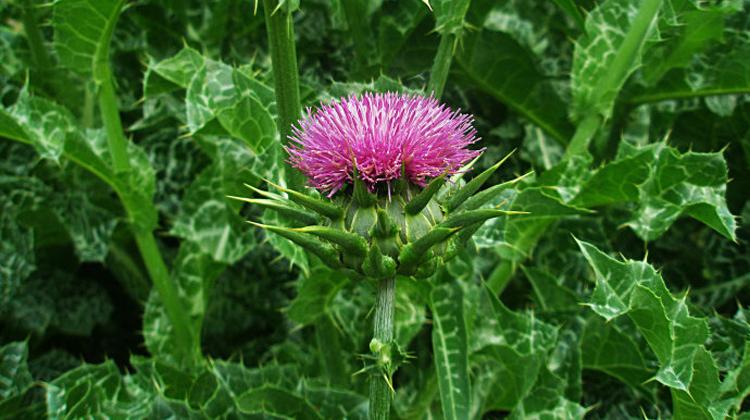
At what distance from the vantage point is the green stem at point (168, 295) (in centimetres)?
189

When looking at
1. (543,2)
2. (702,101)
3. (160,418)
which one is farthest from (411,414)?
(543,2)

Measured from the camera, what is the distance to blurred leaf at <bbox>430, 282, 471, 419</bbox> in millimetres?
1535

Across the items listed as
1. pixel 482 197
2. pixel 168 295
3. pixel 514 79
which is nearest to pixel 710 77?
pixel 514 79

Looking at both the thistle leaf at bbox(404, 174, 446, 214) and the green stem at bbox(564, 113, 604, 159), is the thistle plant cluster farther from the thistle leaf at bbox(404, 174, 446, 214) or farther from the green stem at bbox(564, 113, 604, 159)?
the green stem at bbox(564, 113, 604, 159)

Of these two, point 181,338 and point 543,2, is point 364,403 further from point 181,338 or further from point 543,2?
point 543,2

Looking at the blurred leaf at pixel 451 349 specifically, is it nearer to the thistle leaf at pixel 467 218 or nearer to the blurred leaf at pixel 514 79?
the thistle leaf at pixel 467 218

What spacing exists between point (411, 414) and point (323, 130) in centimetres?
84

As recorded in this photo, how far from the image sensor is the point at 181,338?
1931 millimetres

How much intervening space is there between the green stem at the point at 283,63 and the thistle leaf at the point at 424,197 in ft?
0.87

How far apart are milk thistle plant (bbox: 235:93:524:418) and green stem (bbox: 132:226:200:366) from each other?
0.75 meters

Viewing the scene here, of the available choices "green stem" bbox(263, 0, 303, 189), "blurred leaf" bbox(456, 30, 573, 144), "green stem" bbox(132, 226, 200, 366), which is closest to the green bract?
"green stem" bbox(263, 0, 303, 189)

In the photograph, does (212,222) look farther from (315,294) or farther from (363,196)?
(363,196)

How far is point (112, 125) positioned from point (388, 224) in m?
0.89

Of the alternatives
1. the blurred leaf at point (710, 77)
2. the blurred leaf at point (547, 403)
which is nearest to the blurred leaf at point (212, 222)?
the blurred leaf at point (547, 403)
